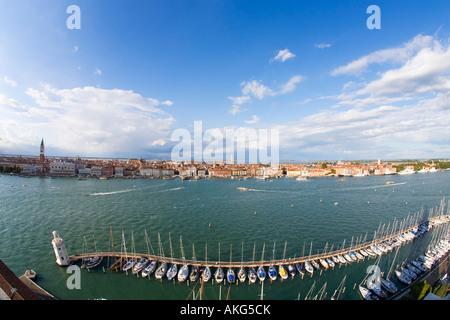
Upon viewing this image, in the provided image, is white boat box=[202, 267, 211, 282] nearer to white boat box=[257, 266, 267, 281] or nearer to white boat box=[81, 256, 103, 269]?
white boat box=[257, 266, 267, 281]

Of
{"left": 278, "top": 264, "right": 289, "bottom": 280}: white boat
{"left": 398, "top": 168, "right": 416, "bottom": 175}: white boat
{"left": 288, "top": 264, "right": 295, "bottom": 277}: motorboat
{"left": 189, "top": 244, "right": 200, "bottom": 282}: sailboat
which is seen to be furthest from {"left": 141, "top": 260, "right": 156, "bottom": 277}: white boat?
{"left": 398, "top": 168, "right": 416, "bottom": 175}: white boat

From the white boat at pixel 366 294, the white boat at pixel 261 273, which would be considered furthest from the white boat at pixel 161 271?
the white boat at pixel 366 294

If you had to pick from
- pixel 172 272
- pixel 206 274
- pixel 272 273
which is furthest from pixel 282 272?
pixel 172 272

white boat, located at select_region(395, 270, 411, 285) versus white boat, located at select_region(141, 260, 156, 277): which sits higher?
white boat, located at select_region(141, 260, 156, 277)

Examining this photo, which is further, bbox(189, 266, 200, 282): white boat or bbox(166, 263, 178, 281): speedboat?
bbox(166, 263, 178, 281): speedboat

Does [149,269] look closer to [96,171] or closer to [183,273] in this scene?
[183,273]

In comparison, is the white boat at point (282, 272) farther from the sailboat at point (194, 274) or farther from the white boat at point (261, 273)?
the sailboat at point (194, 274)
